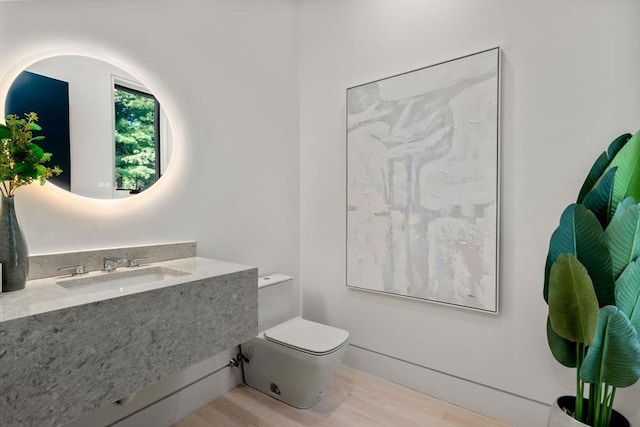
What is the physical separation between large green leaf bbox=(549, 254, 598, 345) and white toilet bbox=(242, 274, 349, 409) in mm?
1043

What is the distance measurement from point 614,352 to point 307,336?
1.37 metres

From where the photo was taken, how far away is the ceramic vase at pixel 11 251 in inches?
43.8

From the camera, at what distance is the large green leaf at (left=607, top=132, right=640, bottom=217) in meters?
1.20

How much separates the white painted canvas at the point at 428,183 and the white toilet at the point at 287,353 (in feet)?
1.71

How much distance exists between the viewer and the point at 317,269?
2527mm

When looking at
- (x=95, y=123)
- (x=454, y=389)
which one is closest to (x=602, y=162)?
(x=454, y=389)

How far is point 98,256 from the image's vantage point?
147 centimetres

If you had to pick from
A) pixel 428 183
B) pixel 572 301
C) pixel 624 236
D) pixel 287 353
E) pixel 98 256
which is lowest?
pixel 287 353

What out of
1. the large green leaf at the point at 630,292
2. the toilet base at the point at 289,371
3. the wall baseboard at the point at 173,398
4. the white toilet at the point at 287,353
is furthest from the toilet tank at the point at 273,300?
the large green leaf at the point at 630,292

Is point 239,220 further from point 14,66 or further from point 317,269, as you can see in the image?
point 14,66

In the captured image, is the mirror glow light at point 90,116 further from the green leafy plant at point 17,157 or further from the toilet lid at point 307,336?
the toilet lid at point 307,336

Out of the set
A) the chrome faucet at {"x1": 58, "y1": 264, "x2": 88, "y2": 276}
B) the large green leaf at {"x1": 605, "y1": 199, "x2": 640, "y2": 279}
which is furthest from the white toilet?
the large green leaf at {"x1": 605, "y1": 199, "x2": 640, "y2": 279}

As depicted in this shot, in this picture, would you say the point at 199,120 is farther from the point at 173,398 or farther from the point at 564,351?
the point at 564,351

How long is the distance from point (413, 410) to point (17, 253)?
6.75 ft
